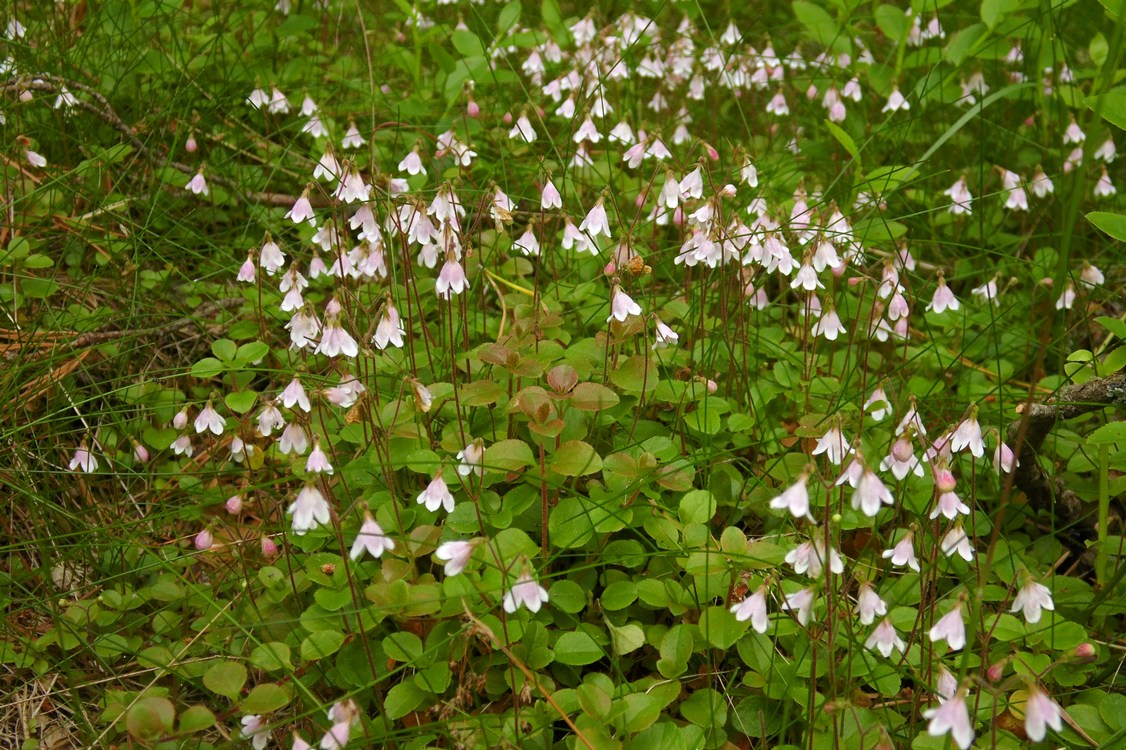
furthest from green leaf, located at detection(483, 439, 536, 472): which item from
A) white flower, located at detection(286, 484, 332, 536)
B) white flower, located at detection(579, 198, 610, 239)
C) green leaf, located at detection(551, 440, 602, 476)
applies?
white flower, located at detection(579, 198, 610, 239)

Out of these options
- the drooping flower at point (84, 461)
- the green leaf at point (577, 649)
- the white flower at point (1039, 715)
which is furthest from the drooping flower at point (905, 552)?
the drooping flower at point (84, 461)

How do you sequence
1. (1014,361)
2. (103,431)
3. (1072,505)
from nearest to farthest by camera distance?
(1072,505), (103,431), (1014,361)

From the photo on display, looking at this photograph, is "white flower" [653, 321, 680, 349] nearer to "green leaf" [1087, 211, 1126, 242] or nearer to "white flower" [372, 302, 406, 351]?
"white flower" [372, 302, 406, 351]

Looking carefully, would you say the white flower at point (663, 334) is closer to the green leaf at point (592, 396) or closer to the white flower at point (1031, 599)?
the green leaf at point (592, 396)

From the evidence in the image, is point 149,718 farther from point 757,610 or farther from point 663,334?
point 663,334

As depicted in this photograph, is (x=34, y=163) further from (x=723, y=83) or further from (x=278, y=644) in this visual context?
(x=723, y=83)

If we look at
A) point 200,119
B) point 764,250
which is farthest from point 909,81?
point 200,119

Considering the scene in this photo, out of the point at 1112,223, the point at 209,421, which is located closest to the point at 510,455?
the point at 209,421
